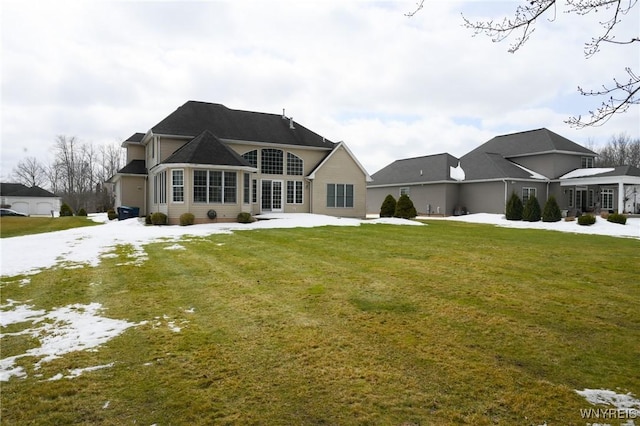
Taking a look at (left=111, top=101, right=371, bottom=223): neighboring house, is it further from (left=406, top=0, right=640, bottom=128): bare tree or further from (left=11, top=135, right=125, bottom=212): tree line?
(left=11, top=135, right=125, bottom=212): tree line

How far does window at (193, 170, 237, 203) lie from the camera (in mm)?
21250

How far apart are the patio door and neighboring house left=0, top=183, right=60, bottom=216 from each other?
43951mm

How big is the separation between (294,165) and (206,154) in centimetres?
769

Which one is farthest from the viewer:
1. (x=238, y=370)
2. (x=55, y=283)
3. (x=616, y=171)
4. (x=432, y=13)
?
(x=616, y=171)

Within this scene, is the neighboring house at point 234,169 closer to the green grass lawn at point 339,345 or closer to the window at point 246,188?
the window at point 246,188

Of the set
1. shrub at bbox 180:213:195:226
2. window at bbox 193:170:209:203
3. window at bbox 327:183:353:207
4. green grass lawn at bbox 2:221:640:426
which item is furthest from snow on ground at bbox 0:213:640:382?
window at bbox 327:183:353:207

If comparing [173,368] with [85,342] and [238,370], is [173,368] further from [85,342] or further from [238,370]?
[85,342]

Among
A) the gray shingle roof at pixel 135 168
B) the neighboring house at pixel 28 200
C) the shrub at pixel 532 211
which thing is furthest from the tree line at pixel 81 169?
the shrub at pixel 532 211

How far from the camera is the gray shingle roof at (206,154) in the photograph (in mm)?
20922

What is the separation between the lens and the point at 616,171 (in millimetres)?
30156

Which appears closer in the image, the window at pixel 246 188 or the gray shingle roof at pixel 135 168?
the window at pixel 246 188

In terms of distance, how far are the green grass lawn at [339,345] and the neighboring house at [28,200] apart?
59.4 meters

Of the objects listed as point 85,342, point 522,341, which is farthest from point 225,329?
point 522,341

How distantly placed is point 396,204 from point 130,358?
24.4 meters
